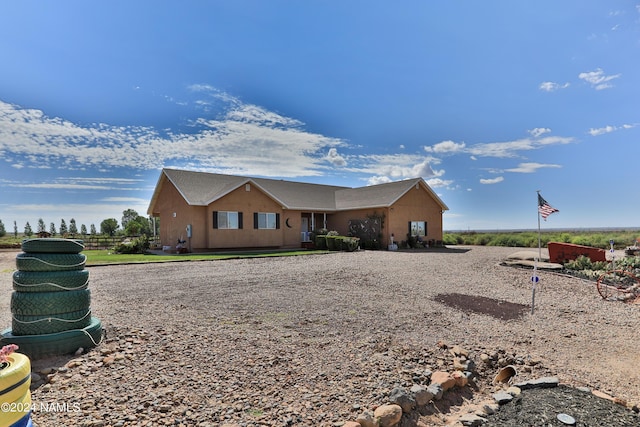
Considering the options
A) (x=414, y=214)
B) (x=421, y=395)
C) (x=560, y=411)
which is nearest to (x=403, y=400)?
(x=421, y=395)

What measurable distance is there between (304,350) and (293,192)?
Result: 900 inches

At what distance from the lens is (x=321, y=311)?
654 centimetres

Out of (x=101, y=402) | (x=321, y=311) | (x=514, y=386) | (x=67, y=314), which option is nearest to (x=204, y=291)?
(x=321, y=311)

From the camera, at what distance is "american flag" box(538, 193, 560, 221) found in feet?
46.6

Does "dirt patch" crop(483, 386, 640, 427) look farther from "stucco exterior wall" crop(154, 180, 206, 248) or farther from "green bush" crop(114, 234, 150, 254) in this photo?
"green bush" crop(114, 234, 150, 254)

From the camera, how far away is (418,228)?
2586 cm

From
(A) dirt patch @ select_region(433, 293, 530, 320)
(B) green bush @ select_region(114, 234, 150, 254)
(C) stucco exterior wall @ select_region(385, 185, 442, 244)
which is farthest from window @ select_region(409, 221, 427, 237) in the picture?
(B) green bush @ select_region(114, 234, 150, 254)

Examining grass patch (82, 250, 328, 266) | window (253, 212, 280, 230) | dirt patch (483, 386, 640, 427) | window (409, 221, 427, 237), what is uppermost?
window (253, 212, 280, 230)

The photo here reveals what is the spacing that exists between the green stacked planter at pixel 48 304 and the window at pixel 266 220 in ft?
58.0

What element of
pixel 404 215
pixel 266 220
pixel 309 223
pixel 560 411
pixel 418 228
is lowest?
pixel 560 411

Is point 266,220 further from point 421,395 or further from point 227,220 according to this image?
point 421,395

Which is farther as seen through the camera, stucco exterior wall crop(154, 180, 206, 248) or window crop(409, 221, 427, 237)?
window crop(409, 221, 427, 237)

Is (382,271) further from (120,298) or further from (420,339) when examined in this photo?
(120,298)

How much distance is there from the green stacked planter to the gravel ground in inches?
9.4
